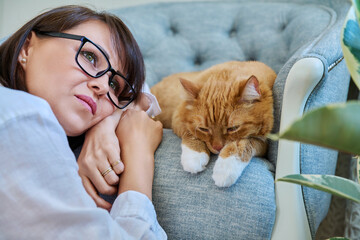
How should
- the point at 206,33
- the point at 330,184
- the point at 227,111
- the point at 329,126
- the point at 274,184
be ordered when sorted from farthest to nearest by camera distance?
the point at 206,33, the point at 227,111, the point at 274,184, the point at 330,184, the point at 329,126

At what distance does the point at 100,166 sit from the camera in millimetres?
909

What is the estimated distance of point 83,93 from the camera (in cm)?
87

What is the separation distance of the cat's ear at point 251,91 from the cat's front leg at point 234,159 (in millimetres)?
173

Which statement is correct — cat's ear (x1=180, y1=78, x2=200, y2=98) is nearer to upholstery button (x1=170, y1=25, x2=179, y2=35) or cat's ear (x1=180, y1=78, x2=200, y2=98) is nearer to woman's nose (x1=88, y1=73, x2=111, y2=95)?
woman's nose (x1=88, y1=73, x2=111, y2=95)

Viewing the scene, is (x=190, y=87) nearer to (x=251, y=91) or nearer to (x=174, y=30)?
(x=251, y=91)

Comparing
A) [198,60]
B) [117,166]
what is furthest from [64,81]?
[198,60]

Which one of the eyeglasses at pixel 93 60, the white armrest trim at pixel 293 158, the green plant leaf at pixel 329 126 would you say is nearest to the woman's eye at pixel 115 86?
the eyeglasses at pixel 93 60

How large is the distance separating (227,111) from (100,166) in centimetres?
56

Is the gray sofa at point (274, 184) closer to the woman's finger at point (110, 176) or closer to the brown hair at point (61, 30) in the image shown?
the woman's finger at point (110, 176)

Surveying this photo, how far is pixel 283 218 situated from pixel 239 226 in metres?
0.17

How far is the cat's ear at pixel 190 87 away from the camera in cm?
118

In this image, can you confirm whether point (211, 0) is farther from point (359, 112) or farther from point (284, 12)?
point (359, 112)

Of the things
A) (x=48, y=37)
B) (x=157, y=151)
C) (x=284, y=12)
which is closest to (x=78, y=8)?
(x=48, y=37)

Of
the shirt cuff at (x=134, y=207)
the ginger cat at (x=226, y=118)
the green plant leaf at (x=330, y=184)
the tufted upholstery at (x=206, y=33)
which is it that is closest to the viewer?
the green plant leaf at (x=330, y=184)
